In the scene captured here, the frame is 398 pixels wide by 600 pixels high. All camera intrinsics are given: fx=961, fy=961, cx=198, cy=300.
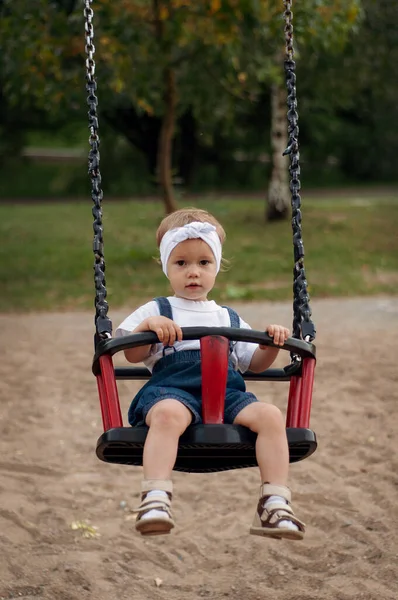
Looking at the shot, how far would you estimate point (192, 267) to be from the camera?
3271 mm

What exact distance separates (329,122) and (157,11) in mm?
14887

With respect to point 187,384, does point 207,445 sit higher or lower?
lower

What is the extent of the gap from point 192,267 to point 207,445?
634 millimetres

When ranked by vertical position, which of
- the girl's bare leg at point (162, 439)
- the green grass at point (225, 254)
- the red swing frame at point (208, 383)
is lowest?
the girl's bare leg at point (162, 439)

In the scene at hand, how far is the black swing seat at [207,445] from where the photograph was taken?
9.75 feet

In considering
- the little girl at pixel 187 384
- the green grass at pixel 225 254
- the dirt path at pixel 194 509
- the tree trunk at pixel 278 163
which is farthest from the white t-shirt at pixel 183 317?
the tree trunk at pixel 278 163

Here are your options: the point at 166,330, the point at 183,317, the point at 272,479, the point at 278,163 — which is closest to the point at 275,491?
the point at 272,479

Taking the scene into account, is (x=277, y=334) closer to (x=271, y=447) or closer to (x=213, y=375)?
(x=213, y=375)

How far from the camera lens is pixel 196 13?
10.2m

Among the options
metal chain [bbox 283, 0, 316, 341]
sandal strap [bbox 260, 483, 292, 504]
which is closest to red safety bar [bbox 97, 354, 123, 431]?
sandal strap [bbox 260, 483, 292, 504]

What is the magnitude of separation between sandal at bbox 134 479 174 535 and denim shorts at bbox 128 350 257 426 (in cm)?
26

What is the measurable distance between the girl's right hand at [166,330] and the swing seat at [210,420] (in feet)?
0.08

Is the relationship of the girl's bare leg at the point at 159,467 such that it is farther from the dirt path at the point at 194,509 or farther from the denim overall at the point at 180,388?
the dirt path at the point at 194,509

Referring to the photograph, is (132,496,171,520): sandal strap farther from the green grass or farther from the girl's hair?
the green grass
